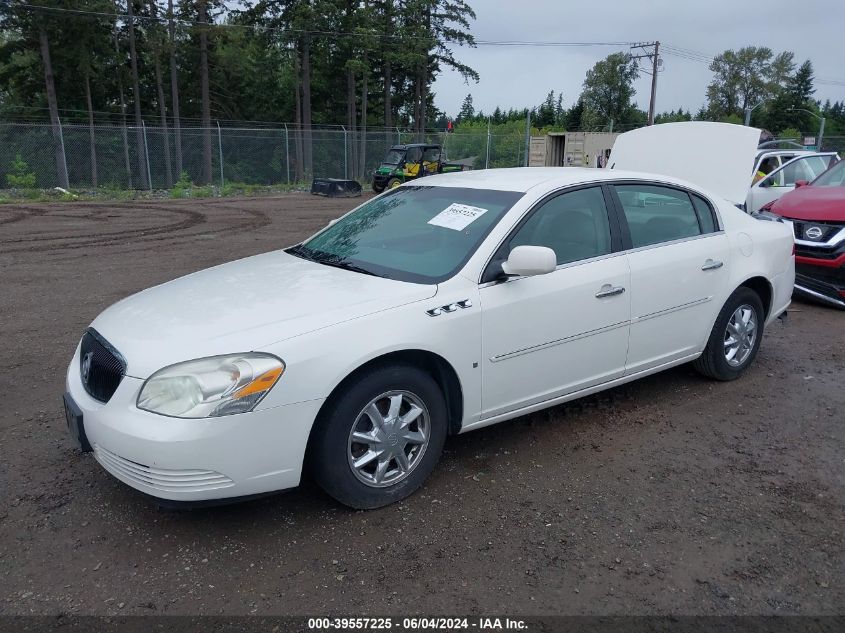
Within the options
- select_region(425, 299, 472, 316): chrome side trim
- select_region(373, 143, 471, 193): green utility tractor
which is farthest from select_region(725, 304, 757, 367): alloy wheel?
select_region(373, 143, 471, 193): green utility tractor

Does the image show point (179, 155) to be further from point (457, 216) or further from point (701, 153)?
point (457, 216)

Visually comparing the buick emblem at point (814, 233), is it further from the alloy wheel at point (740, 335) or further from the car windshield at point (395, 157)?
the car windshield at point (395, 157)

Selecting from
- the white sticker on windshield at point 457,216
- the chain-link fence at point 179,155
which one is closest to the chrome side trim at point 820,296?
the white sticker on windshield at point 457,216

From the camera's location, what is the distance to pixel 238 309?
3.24 metres

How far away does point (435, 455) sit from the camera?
3443 mm

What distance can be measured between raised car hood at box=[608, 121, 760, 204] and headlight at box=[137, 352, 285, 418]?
6161 millimetres

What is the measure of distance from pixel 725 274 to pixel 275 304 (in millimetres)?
3225

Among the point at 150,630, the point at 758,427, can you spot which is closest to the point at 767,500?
the point at 758,427

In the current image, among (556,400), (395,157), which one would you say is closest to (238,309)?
(556,400)

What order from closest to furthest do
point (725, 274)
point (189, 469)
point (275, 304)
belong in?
point (189, 469) → point (275, 304) → point (725, 274)

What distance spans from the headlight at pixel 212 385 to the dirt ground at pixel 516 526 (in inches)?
27.3

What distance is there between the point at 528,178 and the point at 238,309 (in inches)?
79.0

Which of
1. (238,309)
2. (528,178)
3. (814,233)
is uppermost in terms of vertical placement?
(528,178)

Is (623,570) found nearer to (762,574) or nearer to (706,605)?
(706,605)
